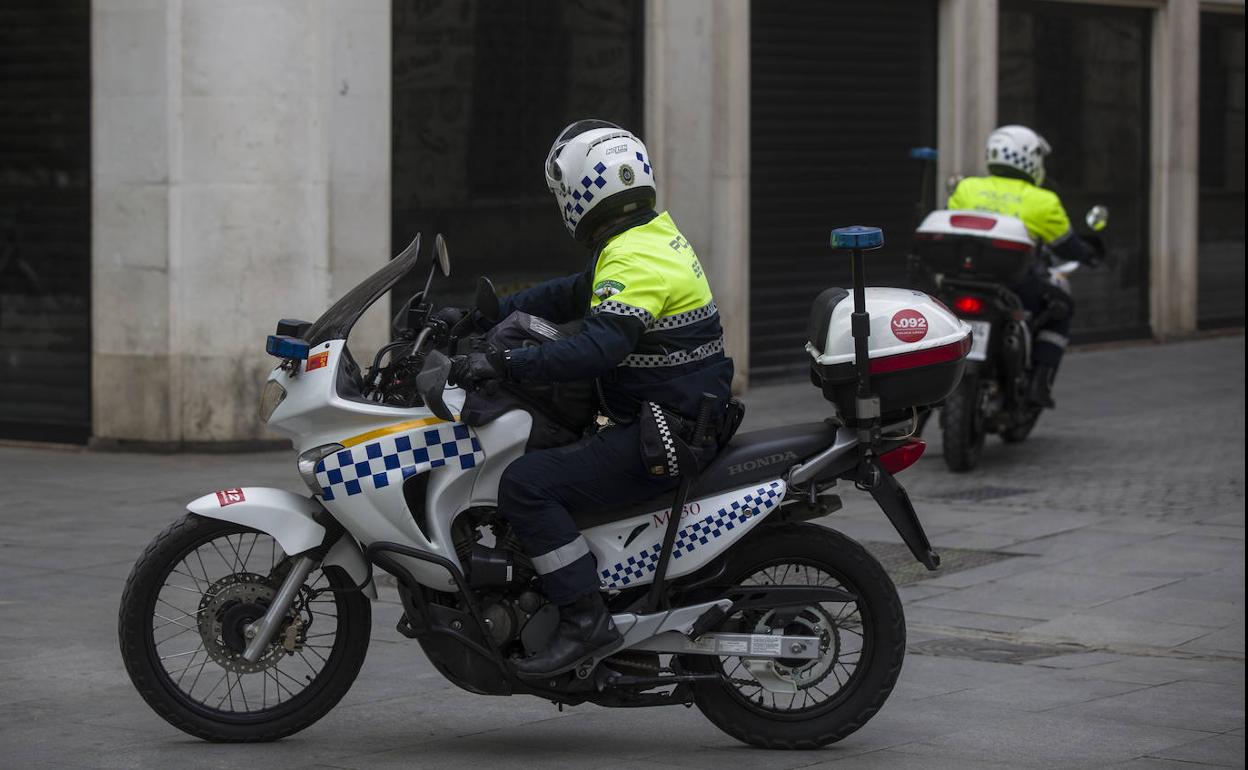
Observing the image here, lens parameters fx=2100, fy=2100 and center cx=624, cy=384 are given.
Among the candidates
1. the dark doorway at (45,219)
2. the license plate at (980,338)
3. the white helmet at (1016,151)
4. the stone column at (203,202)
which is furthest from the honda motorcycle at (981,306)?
the dark doorway at (45,219)

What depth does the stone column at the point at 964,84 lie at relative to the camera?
685 inches

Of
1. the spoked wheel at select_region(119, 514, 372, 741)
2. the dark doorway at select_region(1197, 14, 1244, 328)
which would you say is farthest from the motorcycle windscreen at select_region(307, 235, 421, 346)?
the dark doorway at select_region(1197, 14, 1244, 328)

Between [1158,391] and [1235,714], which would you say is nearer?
[1235,714]

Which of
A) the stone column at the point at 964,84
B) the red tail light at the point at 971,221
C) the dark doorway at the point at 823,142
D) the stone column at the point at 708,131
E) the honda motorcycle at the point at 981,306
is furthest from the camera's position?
the stone column at the point at 964,84

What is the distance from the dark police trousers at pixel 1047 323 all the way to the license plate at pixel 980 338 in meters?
0.55

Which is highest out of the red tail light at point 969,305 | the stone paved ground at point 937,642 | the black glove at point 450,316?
the black glove at point 450,316

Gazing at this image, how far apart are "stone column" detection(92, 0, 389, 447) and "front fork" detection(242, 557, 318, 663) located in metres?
6.51

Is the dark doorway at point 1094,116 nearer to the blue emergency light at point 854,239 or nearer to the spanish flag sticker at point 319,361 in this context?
the blue emergency light at point 854,239

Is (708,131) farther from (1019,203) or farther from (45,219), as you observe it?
(45,219)

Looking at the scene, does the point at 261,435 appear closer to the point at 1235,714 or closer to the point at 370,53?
the point at 370,53

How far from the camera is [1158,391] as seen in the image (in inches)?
619

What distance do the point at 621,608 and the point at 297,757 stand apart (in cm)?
97

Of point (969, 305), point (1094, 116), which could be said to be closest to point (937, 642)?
point (969, 305)

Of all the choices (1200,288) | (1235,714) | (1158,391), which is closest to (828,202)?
(1158,391)
